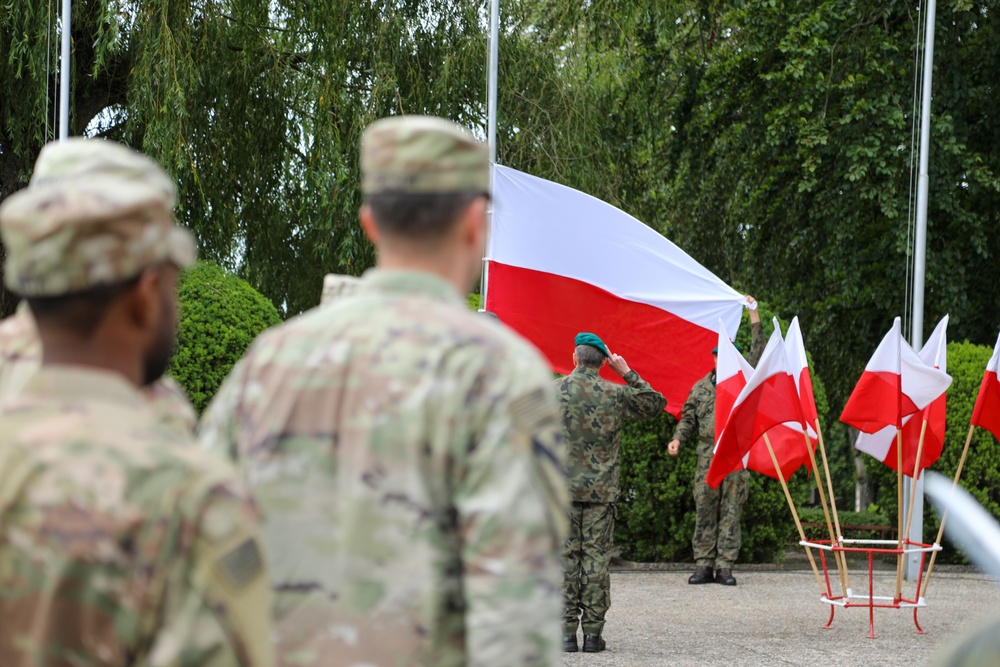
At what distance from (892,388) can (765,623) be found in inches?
74.1

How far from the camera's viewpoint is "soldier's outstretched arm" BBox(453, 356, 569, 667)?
2.04 metres

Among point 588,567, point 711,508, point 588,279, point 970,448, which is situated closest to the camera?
point 588,567

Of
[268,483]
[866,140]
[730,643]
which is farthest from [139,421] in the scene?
[866,140]

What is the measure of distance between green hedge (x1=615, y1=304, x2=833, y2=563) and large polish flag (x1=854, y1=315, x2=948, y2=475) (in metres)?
2.91

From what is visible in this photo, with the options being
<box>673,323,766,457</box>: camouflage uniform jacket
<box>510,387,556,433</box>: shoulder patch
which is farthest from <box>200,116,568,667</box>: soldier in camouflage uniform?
<box>673,323,766,457</box>: camouflage uniform jacket

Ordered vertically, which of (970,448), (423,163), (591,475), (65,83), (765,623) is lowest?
(765,623)

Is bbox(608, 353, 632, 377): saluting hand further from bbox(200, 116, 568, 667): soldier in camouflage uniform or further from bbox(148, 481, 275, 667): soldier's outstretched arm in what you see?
bbox(148, 481, 275, 667): soldier's outstretched arm

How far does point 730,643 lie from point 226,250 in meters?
6.43

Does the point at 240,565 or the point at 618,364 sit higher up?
the point at 618,364

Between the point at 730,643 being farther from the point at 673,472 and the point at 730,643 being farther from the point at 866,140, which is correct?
the point at 866,140

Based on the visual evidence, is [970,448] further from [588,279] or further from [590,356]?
[590,356]

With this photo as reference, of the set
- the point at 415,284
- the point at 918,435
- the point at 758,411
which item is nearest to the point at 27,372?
the point at 415,284

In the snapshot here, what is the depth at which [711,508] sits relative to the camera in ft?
36.9

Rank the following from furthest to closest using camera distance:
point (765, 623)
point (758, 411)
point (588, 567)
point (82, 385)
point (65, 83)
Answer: point (65, 83), point (765, 623), point (758, 411), point (588, 567), point (82, 385)
